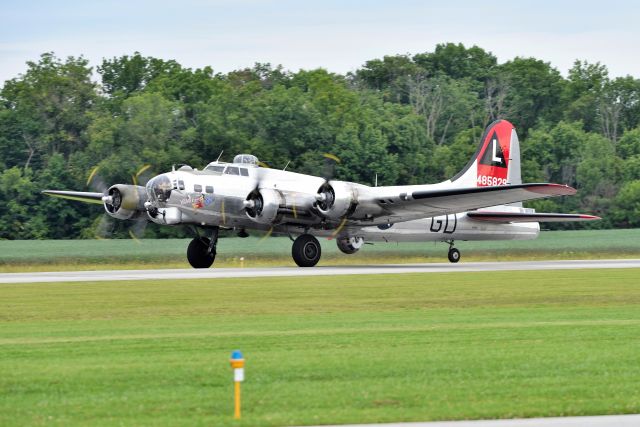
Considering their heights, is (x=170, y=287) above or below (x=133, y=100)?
below

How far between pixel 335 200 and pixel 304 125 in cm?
3804

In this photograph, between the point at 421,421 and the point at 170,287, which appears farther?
the point at 170,287

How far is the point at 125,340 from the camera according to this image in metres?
19.7

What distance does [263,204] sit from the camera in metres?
41.3

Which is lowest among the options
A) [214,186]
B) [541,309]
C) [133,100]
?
[541,309]

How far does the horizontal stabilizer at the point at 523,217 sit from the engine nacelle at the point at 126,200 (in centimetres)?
1517

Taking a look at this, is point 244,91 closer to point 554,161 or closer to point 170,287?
point 554,161

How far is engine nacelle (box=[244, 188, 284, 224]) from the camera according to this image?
135ft

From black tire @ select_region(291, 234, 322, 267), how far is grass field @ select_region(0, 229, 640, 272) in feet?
17.3

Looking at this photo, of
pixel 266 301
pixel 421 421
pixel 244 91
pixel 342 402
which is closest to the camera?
pixel 421 421

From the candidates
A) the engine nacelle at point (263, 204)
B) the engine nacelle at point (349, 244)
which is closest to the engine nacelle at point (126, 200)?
the engine nacelle at point (263, 204)

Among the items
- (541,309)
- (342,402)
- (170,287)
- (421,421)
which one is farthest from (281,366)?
(170,287)

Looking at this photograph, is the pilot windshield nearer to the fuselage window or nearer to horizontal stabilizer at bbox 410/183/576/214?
the fuselage window

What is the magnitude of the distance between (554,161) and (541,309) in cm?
Answer: 7449
